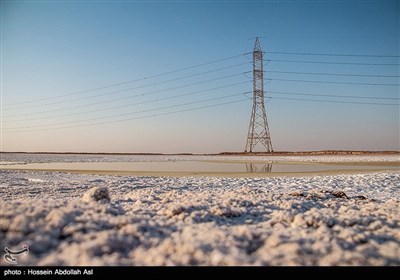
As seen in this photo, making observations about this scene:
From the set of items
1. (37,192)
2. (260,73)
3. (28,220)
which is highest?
(260,73)

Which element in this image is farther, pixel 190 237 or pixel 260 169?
pixel 260 169

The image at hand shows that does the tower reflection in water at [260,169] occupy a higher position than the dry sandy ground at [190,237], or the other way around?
the dry sandy ground at [190,237]

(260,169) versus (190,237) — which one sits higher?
(190,237)

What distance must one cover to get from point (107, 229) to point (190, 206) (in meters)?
1.38

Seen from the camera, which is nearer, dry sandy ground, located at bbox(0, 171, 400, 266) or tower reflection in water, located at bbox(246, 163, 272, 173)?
dry sandy ground, located at bbox(0, 171, 400, 266)

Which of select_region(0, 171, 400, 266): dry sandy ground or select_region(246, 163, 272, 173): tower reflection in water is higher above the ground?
select_region(0, 171, 400, 266): dry sandy ground

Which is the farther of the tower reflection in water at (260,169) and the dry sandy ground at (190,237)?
the tower reflection in water at (260,169)

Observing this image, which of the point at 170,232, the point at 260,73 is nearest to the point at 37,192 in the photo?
the point at 170,232
